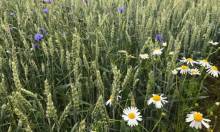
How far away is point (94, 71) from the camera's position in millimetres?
2143

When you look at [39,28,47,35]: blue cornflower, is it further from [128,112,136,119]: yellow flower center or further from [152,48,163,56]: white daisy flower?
[128,112,136,119]: yellow flower center

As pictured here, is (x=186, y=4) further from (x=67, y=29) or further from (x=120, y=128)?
(x=120, y=128)

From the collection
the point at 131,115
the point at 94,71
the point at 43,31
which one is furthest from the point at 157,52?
the point at 43,31

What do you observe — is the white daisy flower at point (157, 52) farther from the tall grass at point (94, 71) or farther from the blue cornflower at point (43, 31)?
the blue cornflower at point (43, 31)

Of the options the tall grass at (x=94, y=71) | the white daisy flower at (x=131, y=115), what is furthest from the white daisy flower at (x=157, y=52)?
the white daisy flower at (x=131, y=115)

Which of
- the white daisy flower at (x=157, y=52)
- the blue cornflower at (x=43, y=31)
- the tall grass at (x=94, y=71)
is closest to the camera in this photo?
the tall grass at (x=94, y=71)

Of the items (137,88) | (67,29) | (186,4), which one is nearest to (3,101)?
(137,88)

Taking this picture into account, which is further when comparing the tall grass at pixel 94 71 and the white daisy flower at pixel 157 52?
the white daisy flower at pixel 157 52

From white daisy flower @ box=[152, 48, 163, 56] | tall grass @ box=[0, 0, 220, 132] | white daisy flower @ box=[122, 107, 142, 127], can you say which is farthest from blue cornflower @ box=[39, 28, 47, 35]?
white daisy flower @ box=[122, 107, 142, 127]

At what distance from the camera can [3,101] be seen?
6.56 feet

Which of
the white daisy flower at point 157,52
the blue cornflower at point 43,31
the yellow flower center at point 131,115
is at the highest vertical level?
the blue cornflower at point 43,31

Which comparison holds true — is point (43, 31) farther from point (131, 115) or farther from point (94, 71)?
point (131, 115)

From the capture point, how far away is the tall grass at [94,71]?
1.84 meters

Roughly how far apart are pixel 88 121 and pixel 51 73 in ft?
1.67
